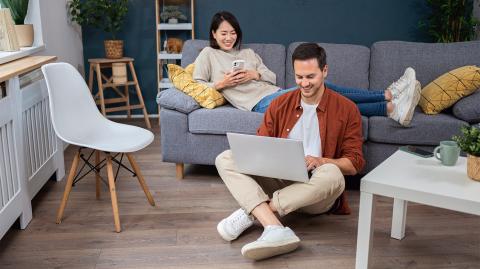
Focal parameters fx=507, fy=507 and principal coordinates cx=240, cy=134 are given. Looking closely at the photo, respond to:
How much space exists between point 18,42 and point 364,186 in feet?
7.36

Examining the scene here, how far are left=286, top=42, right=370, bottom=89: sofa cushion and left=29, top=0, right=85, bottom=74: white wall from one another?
76.8 inches

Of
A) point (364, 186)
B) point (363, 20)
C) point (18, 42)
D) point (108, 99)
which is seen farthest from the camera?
point (363, 20)

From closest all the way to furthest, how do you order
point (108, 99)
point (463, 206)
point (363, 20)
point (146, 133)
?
point (463, 206) < point (146, 133) < point (108, 99) < point (363, 20)

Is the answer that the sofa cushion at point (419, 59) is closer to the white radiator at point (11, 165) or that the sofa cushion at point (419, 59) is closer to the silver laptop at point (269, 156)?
the silver laptop at point (269, 156)

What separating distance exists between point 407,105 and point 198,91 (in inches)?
47.6

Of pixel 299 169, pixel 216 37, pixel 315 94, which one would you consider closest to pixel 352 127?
pixel 315 94

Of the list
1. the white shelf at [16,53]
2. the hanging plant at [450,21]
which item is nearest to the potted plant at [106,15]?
the white shelf at [16,53]

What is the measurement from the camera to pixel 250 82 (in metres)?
3.17

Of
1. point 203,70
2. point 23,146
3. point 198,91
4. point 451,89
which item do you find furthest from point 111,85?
point 451,89

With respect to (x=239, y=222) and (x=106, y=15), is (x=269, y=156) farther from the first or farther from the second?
(x=106, y=15)

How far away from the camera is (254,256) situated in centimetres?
211

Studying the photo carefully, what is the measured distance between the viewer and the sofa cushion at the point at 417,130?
9.29ft

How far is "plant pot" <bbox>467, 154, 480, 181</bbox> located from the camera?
1861 millimetres

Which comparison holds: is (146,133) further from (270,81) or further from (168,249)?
(270,81)
